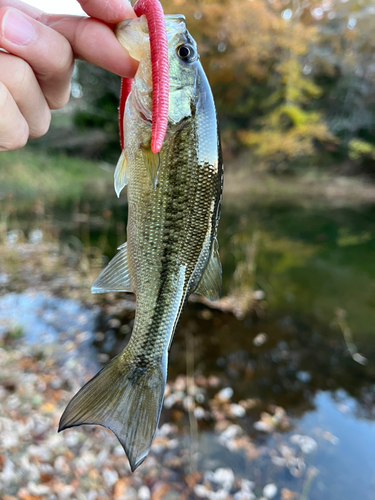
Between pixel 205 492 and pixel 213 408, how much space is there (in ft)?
3.49

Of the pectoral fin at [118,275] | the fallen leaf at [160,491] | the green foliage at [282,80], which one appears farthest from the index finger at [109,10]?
the green foliage at [282,80]

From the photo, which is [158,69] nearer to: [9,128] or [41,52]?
[41,52]

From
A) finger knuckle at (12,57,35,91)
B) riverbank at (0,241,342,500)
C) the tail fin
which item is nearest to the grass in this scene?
riverbank at (0,241,342,500)

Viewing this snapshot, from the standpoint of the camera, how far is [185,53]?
1427mm

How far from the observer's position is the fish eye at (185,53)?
1.42 m

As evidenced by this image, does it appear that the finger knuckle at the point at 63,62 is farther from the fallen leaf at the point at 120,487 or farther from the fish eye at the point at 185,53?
the fallen leaf at the point at 120,487

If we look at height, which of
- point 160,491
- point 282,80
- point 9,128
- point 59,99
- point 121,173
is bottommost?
point 160,491

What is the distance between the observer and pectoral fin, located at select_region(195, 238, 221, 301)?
5.01 feet

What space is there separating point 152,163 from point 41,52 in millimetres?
680

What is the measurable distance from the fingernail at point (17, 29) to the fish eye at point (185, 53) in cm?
61

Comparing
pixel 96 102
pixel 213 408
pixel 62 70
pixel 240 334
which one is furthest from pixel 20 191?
pixel 62 70

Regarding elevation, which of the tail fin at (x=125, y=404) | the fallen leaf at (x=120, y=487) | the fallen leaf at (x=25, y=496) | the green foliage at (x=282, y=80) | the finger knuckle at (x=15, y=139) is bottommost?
the fallen leaf at (x=120, y=487)

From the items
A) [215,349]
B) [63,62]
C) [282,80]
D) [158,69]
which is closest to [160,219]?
[158,69]

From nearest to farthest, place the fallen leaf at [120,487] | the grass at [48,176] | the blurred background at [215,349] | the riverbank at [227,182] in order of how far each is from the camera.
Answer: the fallen leaf at [120,487], the blurred background at [215,349], the grass at [48,176], the riverbank at [227,182]
